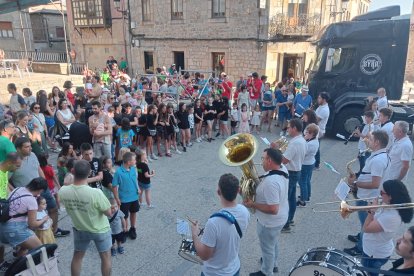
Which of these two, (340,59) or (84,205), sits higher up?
(340,59)

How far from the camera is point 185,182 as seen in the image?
7.04m

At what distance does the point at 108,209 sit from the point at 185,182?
3537mm

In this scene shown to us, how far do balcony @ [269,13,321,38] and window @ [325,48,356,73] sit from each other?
20.8 ft

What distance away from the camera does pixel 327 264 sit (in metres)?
2.98

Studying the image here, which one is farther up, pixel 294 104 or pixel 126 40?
pixel 126 40

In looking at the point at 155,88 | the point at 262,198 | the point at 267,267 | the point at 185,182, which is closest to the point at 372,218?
the point at 262,198

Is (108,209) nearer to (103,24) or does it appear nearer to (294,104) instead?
(294,104)

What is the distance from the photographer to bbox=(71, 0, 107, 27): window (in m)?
21.4

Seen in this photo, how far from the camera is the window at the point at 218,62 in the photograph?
1780 cm

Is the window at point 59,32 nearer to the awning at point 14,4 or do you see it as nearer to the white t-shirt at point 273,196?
the awning at point 14,4

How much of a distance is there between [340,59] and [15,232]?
9.41 metres

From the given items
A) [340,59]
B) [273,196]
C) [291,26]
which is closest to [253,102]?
[340,59]

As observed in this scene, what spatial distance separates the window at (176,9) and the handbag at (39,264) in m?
17.2

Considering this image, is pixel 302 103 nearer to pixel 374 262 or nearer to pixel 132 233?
pixel 132 233
